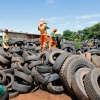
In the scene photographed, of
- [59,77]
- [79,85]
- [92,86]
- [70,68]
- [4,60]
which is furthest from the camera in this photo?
[4,60]

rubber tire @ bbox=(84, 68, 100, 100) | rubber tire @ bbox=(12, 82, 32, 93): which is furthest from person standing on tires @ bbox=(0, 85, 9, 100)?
rubber tire @ bbox=(84, 68, 100, 100)

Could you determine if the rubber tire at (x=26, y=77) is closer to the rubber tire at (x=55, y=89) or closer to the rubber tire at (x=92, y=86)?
the rubber tire at (x=55, y=89)

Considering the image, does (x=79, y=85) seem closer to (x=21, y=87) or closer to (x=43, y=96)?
(x=43, y=96)

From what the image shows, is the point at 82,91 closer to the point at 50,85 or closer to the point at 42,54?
the point at 50,85

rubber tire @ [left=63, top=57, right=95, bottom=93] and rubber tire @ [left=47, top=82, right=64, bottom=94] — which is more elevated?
rubber tire @ [left=63, top=57, right=95, bottom=93]

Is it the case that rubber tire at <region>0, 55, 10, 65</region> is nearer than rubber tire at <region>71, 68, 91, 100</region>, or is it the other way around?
rubber tire at <region>71, 68, 91, 100</region>

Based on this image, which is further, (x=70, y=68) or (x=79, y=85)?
(x=70, y=68)

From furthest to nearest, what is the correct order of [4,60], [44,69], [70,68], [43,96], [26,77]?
[4,60]
[44,69]
[26,77]
[43,96]
[70,68]

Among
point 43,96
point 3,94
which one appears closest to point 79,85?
point 43,96

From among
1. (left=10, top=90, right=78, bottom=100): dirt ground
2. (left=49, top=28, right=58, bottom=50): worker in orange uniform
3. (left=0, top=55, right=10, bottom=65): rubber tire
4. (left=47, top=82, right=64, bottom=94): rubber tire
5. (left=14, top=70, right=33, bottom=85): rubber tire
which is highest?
(left=49, top=28, right=58, bottom=50): worker in orange uniform

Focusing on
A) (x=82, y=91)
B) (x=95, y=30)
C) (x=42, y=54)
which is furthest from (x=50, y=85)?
(x=95, y=30)

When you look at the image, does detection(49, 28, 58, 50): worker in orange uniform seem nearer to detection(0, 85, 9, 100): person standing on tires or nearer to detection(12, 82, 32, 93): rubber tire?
detection(12, 82, 32, 93): rubber tire

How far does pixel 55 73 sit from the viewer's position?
5578mm

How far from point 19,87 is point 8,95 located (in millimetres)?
489
